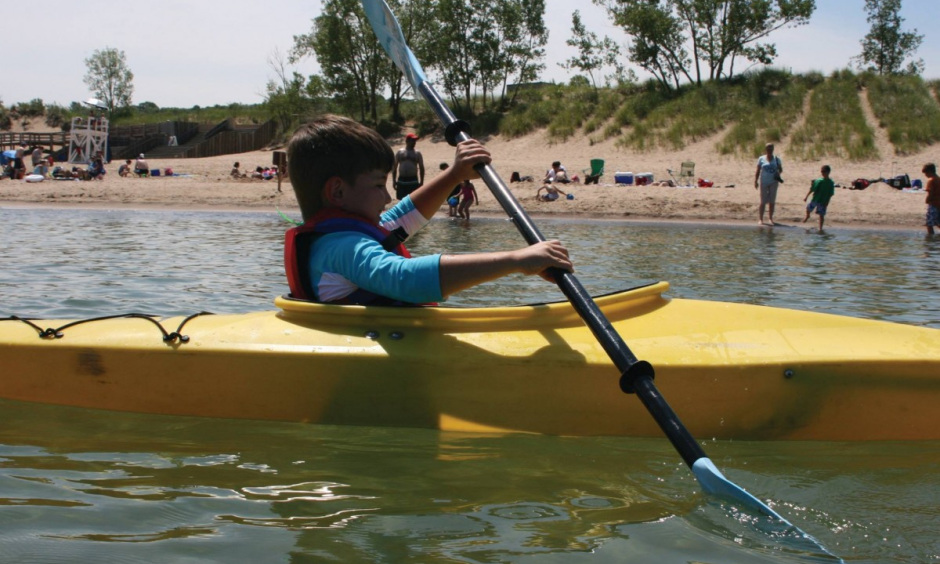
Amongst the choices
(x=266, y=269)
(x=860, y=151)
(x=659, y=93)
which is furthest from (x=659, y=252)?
(x=659, y=93)

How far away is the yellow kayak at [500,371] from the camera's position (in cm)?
281

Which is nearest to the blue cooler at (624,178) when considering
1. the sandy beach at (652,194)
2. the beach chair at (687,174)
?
the sandy beach at (652,194)

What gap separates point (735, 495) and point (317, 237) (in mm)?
1533

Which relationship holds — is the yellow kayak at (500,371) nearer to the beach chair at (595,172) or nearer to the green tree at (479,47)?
the beach chair at (595,172)

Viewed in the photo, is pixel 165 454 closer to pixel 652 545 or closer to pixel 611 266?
pixel 652 545

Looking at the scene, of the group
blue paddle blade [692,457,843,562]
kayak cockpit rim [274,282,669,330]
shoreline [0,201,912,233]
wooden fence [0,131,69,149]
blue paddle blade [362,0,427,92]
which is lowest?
blue paddle blade [692,457,843,562]

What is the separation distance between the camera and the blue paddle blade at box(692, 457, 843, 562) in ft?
7.27

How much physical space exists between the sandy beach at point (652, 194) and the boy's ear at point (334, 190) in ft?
42.4

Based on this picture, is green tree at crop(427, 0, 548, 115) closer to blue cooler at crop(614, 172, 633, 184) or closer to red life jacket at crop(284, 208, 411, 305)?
blue cooler at crop(614, 172, 633, 184)

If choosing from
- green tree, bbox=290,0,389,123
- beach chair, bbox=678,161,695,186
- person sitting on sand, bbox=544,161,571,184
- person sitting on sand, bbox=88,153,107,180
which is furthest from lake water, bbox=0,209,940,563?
green tree, bbox=290,0,389,123

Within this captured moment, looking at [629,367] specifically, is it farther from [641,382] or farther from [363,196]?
[363,196]

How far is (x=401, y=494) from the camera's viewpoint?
2498 millimetres

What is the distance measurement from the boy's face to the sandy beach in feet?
42.5

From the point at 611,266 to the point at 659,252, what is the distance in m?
A: 1.73
